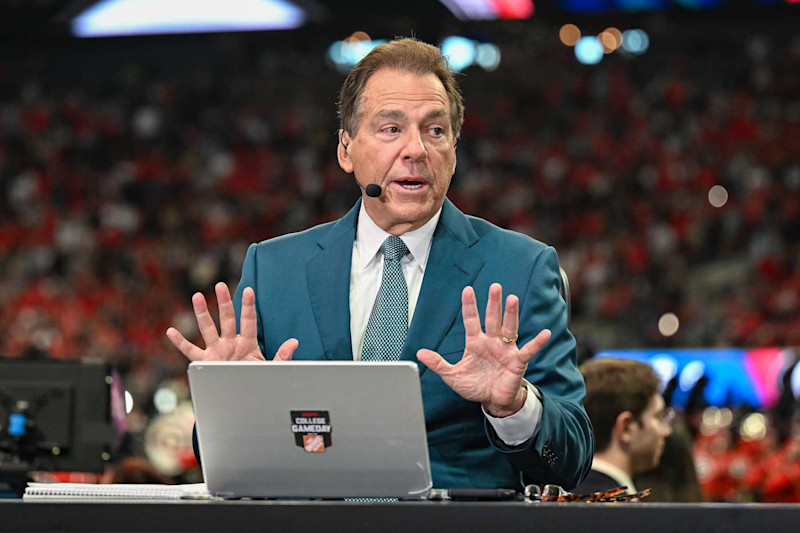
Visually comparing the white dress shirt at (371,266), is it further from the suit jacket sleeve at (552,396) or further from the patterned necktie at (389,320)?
the suit jacket sleeve at (552,396)

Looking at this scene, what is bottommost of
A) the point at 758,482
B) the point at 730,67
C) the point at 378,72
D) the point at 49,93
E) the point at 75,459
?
the point at 758,482

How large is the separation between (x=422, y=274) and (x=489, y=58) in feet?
43.1

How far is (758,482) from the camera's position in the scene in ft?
20.5

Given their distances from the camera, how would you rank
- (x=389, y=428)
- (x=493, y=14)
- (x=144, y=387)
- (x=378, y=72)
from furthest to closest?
(x=493, y=14) < (x=144, y=387) < (x=378, y=72) < (x=389, y=428)

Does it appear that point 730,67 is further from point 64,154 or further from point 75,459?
point 75,459

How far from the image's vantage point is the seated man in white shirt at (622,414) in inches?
133

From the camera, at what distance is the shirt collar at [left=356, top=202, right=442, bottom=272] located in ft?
7.98

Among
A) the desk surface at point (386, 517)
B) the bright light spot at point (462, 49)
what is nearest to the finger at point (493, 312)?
the desk surface at point (386, 517)

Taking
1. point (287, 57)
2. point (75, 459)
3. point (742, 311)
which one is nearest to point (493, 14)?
point (742, 311)

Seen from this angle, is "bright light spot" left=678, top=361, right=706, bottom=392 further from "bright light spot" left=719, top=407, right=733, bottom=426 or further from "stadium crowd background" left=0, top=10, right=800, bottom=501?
"bright light spot" left=719, top=407, right=733, bottom=426

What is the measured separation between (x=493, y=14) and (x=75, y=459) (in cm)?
928

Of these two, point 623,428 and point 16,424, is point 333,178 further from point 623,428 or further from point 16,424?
point 16,424

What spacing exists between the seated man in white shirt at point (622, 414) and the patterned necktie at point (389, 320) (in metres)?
1.20

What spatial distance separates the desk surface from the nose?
102cm
